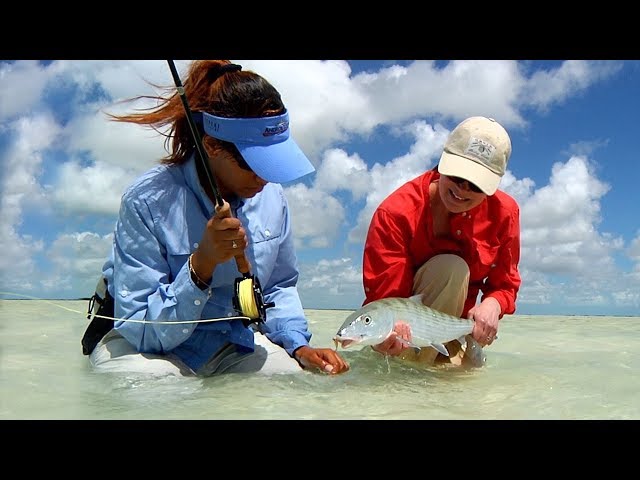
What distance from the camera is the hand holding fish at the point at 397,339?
3336mm

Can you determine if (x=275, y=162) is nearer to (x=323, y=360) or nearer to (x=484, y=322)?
(x=323, y=360)

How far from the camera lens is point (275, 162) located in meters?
3.02

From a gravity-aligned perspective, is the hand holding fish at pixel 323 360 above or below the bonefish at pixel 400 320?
below

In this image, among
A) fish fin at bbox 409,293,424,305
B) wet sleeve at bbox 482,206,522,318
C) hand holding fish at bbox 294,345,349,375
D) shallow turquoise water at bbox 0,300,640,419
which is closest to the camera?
shallow turquoise water at bbox 0,300,640,419

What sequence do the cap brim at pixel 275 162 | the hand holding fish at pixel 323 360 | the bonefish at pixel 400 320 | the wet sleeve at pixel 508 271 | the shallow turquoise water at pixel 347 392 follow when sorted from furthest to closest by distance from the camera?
the wet sleeve at pixel 508 271, the hand holding fish at pixel 323 360, the bonefish at pixel 400 320, the cap brim at pixel 275 162, the shallow turquoise water at pixel 347 392

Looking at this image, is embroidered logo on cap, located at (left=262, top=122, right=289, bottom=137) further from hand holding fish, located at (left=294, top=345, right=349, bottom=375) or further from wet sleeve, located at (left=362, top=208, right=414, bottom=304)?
hand holding fish, located at (left=294, top=345, right=349, bottom=375)

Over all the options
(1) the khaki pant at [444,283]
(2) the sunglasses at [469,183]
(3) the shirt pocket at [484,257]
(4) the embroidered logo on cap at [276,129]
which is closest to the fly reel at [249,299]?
(4) the embroidered logo on cap at [276,129]

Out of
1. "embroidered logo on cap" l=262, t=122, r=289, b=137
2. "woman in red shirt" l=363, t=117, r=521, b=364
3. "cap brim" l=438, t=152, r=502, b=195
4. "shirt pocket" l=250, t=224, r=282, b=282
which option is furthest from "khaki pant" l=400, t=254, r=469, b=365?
"embroidered logo on cap" l=262, t=122, r=289, b=137

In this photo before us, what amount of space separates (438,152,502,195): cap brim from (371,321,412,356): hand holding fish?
2.68 ft

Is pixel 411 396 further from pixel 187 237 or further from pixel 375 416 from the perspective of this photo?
pixel 187 237

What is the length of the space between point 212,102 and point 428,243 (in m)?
1.51

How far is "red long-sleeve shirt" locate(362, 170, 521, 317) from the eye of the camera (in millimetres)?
3646

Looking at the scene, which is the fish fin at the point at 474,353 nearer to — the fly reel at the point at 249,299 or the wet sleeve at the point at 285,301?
the wet sleeve at the point at 285,301

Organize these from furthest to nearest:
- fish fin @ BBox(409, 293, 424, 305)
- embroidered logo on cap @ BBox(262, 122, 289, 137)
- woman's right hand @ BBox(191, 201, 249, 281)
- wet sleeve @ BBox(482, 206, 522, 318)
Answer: wet sleeve @ BBox(482, 206, 522, 318), fish fin @ BBox(409, 293, 424, 305), embroidered logo on cap @ BBox(262, 122, 289, 137), woman's right hand @ BBox(191, 201, 249, 281)
